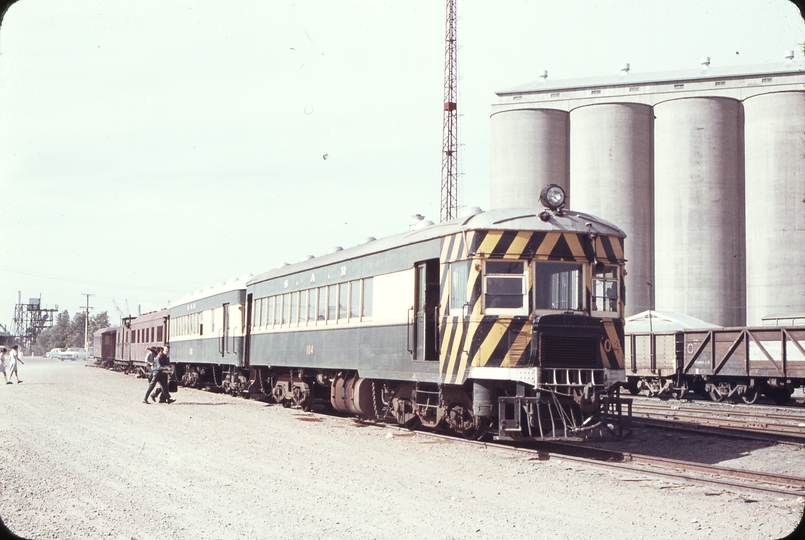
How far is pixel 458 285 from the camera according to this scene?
12727mm

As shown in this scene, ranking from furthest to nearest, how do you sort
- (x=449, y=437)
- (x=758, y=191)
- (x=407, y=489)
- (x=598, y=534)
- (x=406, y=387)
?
(x=758, y=191) → (x=406, y=387) → (x=449, y=437) → (x=407, y=489) → (x=598, y=534)

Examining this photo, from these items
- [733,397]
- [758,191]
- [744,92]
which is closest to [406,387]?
[733,397]

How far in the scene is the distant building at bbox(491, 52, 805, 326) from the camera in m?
45.9

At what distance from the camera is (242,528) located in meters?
Result: 7.32

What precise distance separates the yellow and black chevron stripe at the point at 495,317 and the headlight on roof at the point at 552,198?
23.0 inches

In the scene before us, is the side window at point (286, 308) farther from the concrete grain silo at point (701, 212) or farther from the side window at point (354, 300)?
the concrete grain silo at point (701, 212)

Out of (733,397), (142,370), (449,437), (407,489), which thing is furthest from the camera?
(142,370)

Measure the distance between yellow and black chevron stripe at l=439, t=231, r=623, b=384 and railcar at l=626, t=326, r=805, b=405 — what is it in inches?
483

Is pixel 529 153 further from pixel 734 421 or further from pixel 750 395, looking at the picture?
pixel 734 421

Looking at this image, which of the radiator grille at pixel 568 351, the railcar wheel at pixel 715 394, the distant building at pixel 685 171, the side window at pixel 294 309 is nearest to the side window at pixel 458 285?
the radiator grille at pixel 568 351

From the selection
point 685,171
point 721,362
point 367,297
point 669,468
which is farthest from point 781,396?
point 685,171

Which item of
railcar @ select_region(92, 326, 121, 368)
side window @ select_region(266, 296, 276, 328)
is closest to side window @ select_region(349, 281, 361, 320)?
side window @ select_region(266, 296, 276, 328)

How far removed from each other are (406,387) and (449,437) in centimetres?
153

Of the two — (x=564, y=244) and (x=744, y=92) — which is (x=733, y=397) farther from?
(x=744, y=92)
